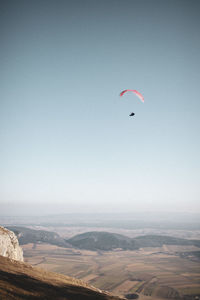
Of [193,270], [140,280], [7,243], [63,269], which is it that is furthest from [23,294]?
[193,270]

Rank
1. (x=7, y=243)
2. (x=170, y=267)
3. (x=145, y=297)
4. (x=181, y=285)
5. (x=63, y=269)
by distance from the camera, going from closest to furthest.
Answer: (x=7, y=243) < (x=145, y=297) < (x=181, y=285) < (x=63, y=269) < (x=170, y=267)

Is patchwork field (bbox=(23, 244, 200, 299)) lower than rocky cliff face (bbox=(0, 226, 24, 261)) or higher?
lower

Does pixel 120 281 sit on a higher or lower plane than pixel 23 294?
lower

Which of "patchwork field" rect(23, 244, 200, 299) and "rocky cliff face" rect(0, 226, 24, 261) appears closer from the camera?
"rocky cliff face" rect(0, 226, 24, 261)

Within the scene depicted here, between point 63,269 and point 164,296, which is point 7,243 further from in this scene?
point 63,269

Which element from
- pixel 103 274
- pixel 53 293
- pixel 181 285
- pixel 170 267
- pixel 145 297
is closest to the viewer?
pixel 53 293

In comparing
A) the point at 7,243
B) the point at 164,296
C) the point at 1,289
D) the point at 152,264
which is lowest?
the point at 152,264

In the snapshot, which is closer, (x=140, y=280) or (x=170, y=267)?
(x=140, y=280)

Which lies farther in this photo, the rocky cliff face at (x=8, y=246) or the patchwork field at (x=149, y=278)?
the patchwork field at (x=149, y=278)

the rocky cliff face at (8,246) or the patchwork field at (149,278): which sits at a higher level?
the rocky cliff face at (8,246)

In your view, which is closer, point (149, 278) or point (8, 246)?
point (8, 246)

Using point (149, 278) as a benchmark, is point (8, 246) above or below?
above
